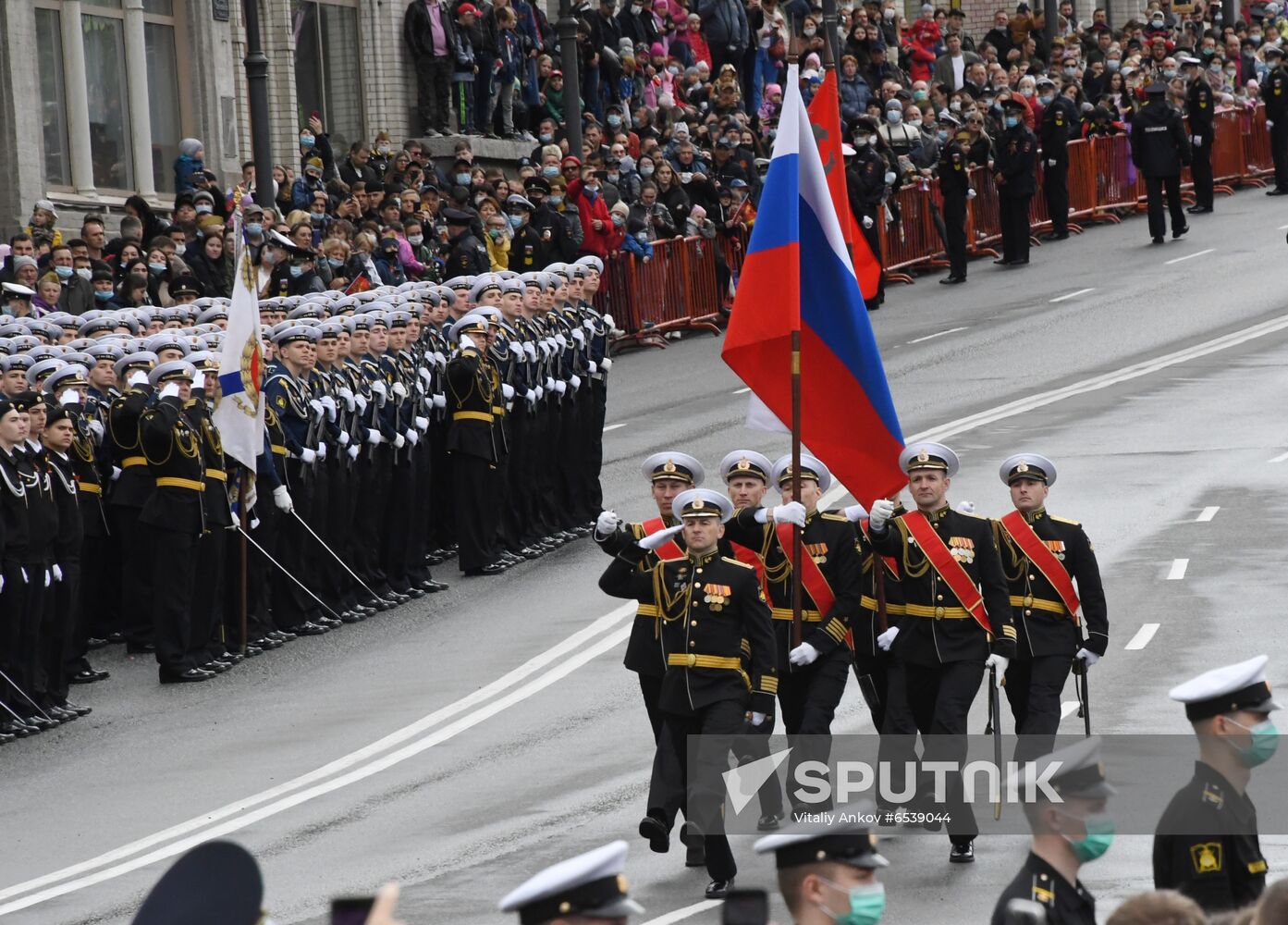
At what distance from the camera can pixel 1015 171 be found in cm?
3412

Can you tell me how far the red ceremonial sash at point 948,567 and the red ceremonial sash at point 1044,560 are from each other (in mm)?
654

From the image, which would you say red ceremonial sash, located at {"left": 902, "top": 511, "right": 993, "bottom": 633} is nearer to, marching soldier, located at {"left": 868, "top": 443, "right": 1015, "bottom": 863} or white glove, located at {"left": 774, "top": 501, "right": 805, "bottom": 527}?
marching soldier, located at {"left": 868, "top": 443, "right": 1015, "bottom": 863}

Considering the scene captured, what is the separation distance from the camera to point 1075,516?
20359mm

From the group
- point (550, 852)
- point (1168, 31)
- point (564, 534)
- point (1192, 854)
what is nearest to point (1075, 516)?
point (564, 534)

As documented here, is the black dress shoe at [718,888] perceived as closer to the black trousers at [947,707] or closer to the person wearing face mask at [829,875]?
the black trousers at [947,707]

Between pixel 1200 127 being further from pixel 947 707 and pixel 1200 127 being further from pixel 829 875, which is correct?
pixel 829 875

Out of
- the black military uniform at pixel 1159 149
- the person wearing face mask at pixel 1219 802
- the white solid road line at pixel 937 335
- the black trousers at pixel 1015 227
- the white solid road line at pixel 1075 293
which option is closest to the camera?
the person wearing face mask at pixel 1219 802

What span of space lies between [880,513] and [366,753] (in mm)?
3931

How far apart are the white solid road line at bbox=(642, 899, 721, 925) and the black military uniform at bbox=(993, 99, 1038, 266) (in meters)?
23.6

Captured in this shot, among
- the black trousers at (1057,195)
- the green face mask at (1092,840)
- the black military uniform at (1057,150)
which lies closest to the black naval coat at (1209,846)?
the green face mask at (1092,840)

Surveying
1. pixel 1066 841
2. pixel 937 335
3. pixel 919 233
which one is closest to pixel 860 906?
pixel 1066 841

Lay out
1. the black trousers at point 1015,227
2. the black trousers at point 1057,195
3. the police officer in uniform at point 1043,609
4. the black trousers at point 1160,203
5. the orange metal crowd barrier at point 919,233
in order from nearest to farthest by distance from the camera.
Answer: the police officer in uniform at point 1043,609, the orange metal crowd barrier at point 919,233, the black trousers at point 1015,227, the black trousers at point 1160,203, the black trousers at point 1057,195

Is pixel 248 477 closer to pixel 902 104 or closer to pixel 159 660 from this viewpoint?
pixel 159 660

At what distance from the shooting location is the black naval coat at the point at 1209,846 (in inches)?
294
